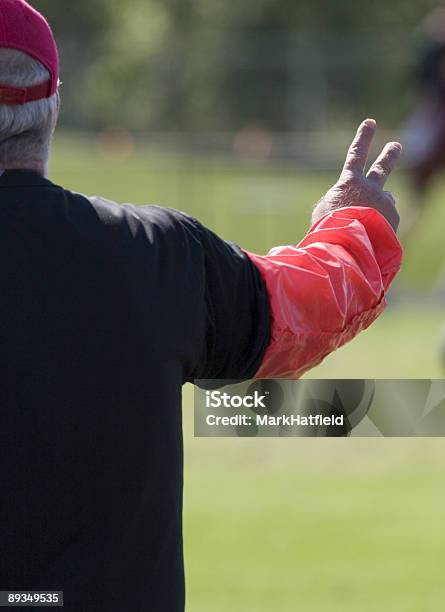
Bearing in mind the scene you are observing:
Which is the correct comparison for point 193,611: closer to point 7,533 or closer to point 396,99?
point 7,533

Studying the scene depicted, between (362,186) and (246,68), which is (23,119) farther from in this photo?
(246,68)

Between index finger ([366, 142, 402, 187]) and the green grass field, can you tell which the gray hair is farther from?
the green grass field

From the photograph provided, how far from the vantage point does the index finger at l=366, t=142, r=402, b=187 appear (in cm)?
262

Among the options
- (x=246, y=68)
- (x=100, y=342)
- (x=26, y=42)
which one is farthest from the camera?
(x=246, y=68)

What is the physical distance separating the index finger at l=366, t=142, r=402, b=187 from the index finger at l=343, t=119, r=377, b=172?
2 cm

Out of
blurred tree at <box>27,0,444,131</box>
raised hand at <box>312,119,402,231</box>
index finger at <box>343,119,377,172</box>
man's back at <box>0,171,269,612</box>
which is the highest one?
index finger at <box>343,119,377,172</box>

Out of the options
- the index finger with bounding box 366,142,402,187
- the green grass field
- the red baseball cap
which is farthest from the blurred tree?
the red baseball cap

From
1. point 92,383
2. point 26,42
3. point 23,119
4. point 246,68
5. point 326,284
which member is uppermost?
point 26,42

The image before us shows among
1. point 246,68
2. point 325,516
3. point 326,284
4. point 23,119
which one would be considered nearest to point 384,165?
point 326,284

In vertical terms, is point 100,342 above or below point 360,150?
below

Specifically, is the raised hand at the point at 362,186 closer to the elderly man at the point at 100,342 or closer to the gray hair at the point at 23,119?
the elderly man at the point at 100,342

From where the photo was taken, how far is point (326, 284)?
2387 millimetres

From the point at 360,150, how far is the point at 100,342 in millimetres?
708

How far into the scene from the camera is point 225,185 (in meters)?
26.3
